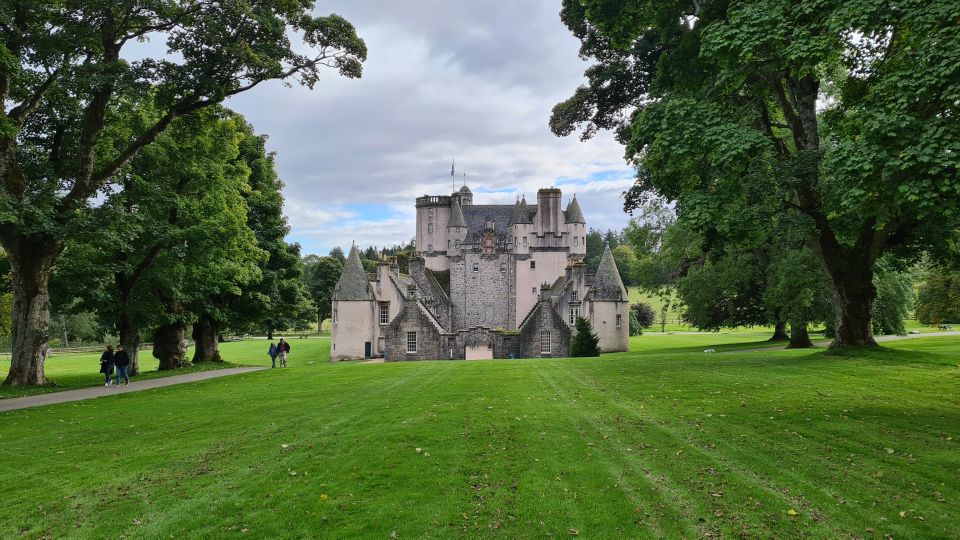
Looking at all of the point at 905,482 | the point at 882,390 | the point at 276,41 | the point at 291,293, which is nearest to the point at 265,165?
the point at 291,293

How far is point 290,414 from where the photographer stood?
15.3m

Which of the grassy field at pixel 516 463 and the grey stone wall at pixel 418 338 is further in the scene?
the grey stone wall at pixel 418 338

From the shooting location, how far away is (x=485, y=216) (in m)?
63.7

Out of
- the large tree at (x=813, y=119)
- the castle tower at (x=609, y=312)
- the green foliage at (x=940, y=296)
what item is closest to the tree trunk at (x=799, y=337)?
the green foliage at (x=940, y=296)

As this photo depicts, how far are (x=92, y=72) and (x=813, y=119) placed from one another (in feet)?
86.5

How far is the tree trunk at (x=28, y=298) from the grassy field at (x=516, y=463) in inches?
276

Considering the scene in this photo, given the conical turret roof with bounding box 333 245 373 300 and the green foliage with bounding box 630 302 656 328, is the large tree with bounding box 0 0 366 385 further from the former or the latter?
the green foliage with bounding box 630 302 656 328

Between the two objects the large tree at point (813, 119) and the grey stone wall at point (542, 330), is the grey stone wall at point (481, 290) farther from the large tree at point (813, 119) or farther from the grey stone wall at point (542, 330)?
the large tree at point (813, 119)

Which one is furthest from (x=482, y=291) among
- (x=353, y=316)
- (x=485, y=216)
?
(x=353, y=316)

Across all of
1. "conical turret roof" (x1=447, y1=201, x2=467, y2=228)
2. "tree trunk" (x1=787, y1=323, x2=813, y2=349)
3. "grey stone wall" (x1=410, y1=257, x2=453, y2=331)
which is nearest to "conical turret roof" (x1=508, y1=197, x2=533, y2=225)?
"conical turret roof" (x1=447, y1=201, x2=467, y2=228)

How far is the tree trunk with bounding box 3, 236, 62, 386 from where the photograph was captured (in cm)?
2305

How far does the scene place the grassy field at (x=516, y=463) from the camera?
7.65 metres

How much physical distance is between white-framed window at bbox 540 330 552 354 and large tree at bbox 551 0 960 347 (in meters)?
23.6

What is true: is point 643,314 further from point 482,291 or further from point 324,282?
point 324,282
